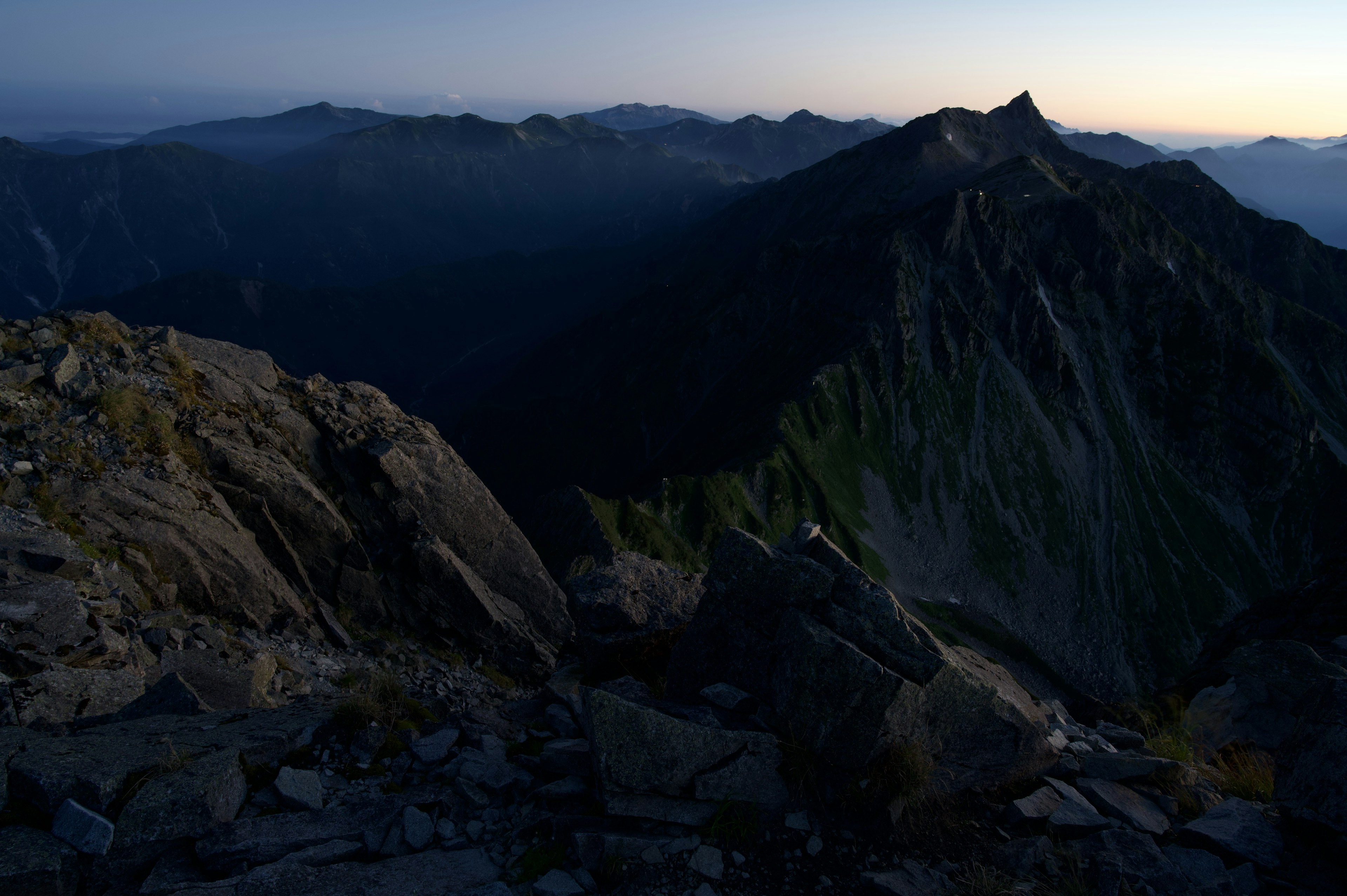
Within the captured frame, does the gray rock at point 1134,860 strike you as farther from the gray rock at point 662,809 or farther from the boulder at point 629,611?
the boulder at point 629,611

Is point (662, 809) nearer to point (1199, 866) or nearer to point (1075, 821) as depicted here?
point (1075, 821)

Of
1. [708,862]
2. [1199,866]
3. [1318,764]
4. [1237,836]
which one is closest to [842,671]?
[708,862]

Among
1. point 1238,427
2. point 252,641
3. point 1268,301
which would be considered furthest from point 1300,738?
point 1268,301

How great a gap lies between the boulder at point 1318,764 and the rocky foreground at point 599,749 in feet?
0.17

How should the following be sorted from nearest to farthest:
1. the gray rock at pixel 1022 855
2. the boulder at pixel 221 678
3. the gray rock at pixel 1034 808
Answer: the gray rock at pixel 1022 855 → the gray rock at pixel 1034 808 → the boulder at pixel 221 678

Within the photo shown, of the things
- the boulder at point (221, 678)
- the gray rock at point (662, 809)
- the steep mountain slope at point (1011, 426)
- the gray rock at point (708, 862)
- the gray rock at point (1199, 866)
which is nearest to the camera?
the gray rock at point (1199, 866)

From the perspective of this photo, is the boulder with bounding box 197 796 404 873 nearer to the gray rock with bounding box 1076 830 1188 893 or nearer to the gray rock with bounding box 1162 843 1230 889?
the gray rock with bounding box 1076 830 1188 893

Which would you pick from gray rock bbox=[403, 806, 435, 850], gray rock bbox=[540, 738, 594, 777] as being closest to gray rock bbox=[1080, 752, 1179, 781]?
gray rock bbox=[540, 738, 594, 777]

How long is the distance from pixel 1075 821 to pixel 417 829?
10.5 meters

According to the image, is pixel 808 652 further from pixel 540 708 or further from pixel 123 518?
pixel 123 518

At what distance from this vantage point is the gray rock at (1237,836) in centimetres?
950

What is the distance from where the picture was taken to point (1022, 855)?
1002cm

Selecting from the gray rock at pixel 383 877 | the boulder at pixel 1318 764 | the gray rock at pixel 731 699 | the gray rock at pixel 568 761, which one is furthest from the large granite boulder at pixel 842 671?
the gray rock at pixel 383 877

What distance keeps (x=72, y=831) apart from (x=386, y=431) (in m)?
24.3
